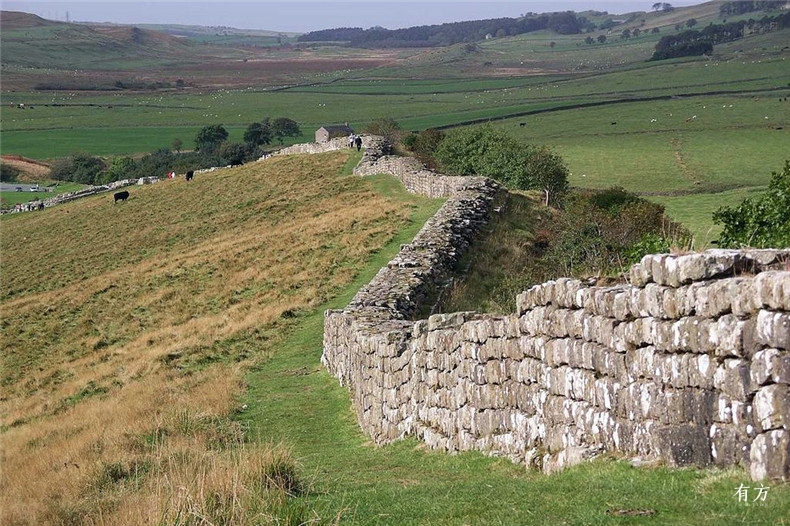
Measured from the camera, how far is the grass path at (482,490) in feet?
Answer: 26.2

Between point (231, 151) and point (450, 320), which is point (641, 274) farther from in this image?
point (231, 151)

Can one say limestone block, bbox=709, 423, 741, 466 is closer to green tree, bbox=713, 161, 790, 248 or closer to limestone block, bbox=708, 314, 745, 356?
limestone block, bbox=708, 314, 745, 356

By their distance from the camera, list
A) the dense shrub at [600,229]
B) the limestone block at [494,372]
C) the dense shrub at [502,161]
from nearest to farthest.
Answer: the limestone block at [494,372] < the dense shrub at [600,229] < the dense shrub at [502,161]

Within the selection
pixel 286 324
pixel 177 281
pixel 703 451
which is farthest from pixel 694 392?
pixel 177 281

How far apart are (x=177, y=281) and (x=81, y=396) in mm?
16485

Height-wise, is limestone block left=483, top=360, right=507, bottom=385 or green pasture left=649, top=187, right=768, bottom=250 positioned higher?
limestone block left=483, top=360, right=507, bottom=385

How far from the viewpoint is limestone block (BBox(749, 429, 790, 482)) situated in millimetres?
7980

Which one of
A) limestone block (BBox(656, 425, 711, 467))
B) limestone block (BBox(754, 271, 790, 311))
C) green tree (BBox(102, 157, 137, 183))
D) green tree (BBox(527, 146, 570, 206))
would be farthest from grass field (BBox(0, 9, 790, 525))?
green tree (BBox(102, 157, 137, 183))

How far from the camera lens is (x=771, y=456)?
810 centimetres

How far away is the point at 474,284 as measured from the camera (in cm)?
2769

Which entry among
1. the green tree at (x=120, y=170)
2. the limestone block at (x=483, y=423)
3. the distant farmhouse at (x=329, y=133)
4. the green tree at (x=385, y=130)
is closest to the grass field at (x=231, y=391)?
the limestone block at (x=483, y=423)

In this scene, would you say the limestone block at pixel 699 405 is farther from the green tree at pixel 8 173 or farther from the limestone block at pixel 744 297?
the green tree at pixel 8 173

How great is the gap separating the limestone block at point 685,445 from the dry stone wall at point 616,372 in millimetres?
12

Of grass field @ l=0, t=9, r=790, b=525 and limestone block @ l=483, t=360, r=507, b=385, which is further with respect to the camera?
limestone block @ l=483, t=360, r=507, b=385
